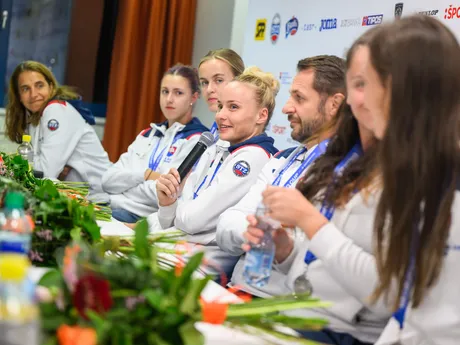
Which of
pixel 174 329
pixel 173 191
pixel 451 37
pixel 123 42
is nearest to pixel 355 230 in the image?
pixel 451 37

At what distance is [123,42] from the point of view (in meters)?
5.74

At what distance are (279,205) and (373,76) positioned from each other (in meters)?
0.35

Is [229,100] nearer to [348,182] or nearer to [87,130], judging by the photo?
[348,182]

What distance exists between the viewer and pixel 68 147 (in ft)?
13.8

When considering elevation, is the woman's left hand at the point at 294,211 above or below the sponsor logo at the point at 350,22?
below

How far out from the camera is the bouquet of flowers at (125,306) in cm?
102

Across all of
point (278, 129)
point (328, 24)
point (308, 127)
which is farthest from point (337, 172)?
point (278, 129)

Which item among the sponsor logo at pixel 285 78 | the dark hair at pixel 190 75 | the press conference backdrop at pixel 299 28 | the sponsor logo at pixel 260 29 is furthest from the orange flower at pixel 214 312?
the sponsor logo at pixel 260 29

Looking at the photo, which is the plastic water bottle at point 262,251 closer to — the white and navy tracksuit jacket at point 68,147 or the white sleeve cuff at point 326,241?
the white sleeve cuff at point 326,241

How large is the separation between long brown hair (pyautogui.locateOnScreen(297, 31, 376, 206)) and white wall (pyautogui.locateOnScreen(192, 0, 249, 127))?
156 inches

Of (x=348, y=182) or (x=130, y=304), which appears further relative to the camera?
(x=348, y=182)

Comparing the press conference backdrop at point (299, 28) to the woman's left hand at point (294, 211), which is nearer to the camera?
the woman's left hand at point (294, 211)

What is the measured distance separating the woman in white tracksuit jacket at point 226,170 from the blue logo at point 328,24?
4.37ft

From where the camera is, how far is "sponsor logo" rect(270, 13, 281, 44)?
15.6 feet
